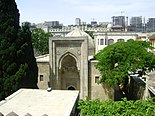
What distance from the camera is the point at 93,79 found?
2505cm

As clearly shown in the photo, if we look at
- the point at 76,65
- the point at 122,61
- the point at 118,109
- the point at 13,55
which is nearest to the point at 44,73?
the point at 76,65

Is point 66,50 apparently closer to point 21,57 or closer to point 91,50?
point 21,57

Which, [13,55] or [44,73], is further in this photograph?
[44,73]

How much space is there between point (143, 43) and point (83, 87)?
656 centimetres

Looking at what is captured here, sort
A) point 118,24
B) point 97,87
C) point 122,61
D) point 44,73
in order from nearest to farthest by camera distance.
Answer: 1. point 122,61
2. point 97,87
3. point 44,73
4. point 118,24

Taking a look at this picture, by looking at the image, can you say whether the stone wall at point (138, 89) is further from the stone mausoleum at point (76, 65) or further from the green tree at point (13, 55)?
the green tree at point (13, 55)

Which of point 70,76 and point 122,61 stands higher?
point 122,61

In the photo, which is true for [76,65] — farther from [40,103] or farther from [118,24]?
[118,24]

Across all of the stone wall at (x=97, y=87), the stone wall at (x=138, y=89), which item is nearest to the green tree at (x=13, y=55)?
the stone wall at (x=97, y=87)

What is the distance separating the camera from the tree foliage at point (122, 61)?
21.2 metres

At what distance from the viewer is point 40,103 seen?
14.1 metres

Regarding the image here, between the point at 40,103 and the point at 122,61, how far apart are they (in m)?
9.46

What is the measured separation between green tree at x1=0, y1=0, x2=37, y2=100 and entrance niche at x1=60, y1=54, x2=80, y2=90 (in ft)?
16.1

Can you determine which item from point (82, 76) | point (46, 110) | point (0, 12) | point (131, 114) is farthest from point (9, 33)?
point (131, 114)
